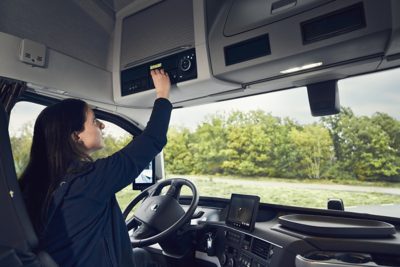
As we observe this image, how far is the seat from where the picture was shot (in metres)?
0.83

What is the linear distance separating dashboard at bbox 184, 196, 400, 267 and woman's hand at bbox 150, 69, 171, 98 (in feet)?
2.91

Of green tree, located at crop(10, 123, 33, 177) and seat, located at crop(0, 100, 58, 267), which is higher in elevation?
green tree, located at crop(10, 123, 33, 177)

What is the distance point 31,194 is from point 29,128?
0.68m

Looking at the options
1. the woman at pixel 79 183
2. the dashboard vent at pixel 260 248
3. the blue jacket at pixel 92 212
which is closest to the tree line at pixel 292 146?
the dashboard vent at pixel 260 248

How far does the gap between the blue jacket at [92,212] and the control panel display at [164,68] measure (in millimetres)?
647

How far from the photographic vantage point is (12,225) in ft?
2.83

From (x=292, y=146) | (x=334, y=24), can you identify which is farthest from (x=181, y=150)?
(x=334, y=24)

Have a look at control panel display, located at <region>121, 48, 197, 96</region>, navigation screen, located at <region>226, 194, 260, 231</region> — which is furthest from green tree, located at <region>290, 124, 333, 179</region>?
control panel display, located at <region>121, 48, 197, 96</region>

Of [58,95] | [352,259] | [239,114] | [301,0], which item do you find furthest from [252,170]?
[58,95]

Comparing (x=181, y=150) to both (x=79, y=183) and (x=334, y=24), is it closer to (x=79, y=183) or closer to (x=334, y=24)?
(x=79, y=183)

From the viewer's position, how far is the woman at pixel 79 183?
48.1 inches

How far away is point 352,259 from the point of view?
1252mm

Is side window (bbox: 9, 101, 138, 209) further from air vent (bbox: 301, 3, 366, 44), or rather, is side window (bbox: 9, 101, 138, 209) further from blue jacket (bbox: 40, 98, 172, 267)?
air vent (bbox: 301, 3, 366, 44)

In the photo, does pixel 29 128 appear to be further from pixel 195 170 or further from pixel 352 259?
pixel 352 259
